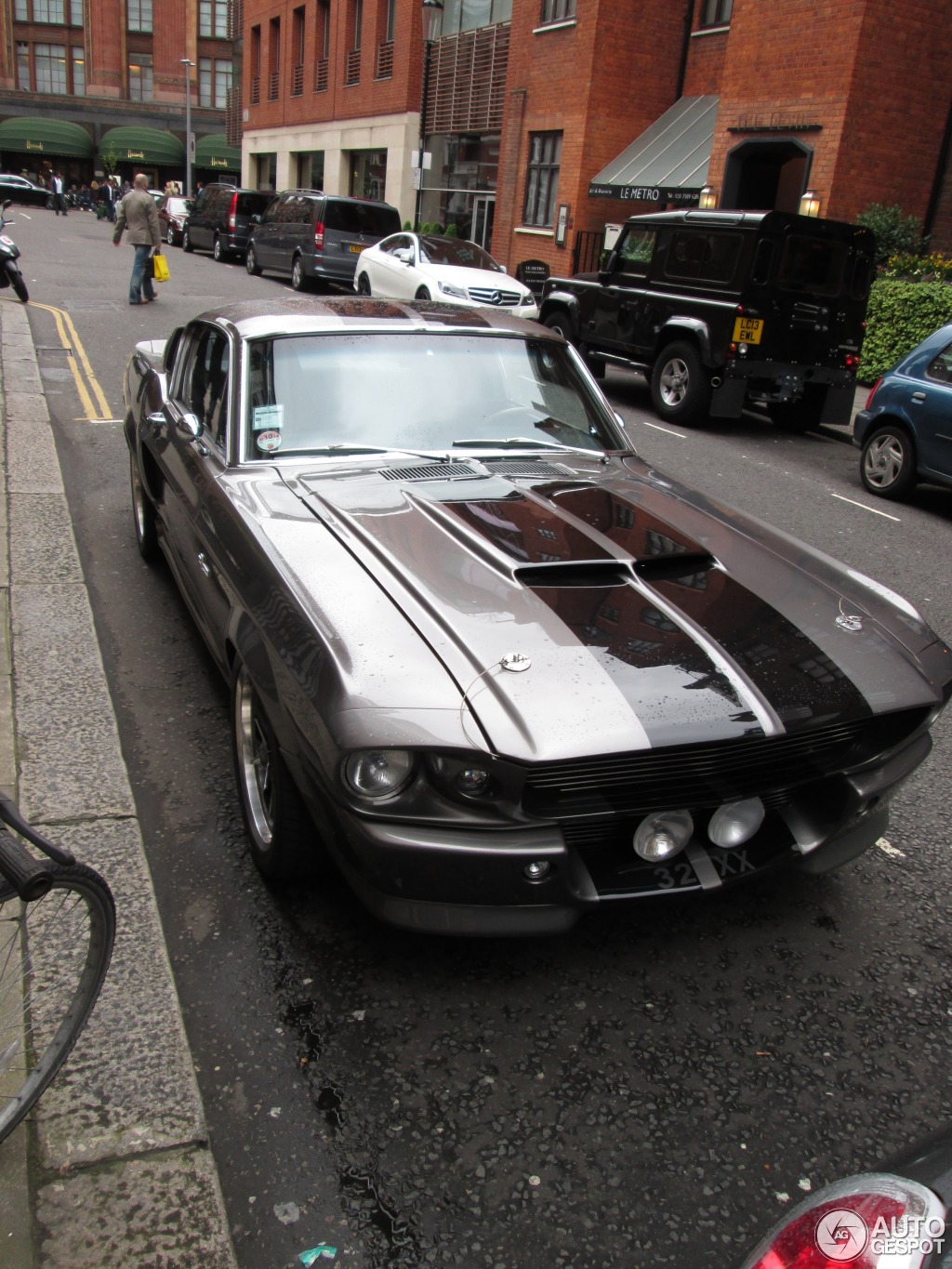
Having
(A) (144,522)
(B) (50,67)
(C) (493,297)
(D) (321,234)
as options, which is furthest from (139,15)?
(A) (144,522)

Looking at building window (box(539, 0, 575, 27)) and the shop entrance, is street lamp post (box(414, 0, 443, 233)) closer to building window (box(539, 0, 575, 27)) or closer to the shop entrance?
building window (box(539, 0, 575, 27))

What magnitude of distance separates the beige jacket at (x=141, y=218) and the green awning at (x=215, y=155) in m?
56.3

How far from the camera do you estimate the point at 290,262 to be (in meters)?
21.7

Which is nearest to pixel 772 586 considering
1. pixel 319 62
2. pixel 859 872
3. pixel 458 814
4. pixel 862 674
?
pixel 862 674

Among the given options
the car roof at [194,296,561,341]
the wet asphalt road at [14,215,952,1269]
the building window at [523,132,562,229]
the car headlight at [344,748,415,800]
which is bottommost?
the wet asphalt road at [14,215,952,1269]

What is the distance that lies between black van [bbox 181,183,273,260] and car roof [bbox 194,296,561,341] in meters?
23.1

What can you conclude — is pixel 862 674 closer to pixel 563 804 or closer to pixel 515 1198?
pixel 563 804

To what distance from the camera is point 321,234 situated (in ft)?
67.8

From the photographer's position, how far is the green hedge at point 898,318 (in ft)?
44.7

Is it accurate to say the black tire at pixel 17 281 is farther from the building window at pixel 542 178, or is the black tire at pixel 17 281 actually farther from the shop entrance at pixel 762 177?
the building window at pixel 542 178

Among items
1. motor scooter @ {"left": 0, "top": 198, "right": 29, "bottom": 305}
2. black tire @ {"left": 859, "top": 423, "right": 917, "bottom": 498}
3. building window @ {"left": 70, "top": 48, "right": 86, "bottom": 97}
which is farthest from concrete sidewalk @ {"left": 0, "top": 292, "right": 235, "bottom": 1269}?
building window @ {"left": 70, "top": 48, "right": 86, "bottom": 97}

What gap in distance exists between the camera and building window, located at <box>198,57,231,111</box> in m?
70.1

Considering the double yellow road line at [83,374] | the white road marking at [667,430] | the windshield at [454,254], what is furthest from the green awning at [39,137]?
the white road marking at [667,430]

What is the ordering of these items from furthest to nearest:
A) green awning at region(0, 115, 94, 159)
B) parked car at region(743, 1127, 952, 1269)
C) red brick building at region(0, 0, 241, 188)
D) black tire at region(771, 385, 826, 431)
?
red brick building at region(0, 0, 241, 188), green awning at region(0, 115, 94, 159), black tire at region(771, 385, 826, 431), parked car at region(743, 1127, 952, 1269)
